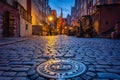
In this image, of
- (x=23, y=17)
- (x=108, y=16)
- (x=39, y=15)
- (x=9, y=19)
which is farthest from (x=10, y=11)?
(x=39, y=15)

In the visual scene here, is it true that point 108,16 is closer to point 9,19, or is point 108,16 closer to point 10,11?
point 10,11

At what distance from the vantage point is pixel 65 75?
8.53ft

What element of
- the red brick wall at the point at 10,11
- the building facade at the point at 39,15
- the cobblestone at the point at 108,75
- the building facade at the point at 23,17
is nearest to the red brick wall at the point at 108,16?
the building facade at the point at 23,17

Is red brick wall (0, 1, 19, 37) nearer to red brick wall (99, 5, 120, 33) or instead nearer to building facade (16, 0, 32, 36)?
building facade (16, 0, 32, 36)

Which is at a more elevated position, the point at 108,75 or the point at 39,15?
the point at 39,15

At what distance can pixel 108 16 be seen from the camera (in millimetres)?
23016

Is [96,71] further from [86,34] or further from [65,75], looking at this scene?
[86,34]

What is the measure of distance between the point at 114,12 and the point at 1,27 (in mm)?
16478

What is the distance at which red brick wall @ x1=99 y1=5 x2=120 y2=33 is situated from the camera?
2281cm

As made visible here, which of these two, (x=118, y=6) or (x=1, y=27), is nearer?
(x=1, y=27)

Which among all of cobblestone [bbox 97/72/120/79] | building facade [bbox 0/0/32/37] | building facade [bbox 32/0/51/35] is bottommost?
cobblestone [bbox 97/72/120/79]

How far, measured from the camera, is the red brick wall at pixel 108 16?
2281cm

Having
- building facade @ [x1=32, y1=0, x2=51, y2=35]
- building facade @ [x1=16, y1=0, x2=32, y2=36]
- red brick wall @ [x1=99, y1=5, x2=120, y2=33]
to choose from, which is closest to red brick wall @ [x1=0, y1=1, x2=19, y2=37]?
building facade @ [x1=16, y1=0, x2=32, y2=36]

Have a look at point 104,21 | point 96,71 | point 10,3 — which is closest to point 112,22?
point 104,21
